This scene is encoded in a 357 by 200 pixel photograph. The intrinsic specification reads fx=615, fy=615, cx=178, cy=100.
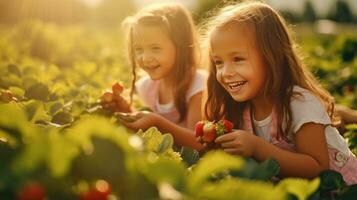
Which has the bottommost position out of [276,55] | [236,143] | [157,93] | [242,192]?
[157,93]

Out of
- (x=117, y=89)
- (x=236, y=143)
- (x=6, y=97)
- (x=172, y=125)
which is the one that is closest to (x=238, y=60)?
(x=236, y=143)

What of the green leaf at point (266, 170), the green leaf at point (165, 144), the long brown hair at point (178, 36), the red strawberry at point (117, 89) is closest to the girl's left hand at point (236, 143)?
the green leaf at point (165, 144)

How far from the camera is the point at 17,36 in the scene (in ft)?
35.1

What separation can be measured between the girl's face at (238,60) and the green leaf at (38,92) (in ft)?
3.57

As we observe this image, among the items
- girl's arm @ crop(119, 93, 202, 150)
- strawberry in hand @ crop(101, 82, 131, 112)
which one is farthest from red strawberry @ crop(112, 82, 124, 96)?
girl's arm @ crop(119, 93, 202, 150)

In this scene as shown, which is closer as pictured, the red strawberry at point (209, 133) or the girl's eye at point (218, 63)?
the red strawberry at point (209, 133)

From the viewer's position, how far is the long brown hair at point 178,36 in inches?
185

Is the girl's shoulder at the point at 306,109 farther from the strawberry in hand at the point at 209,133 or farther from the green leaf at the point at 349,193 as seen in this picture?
the green leaf at the point at 349,193

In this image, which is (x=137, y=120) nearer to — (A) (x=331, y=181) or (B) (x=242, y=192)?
(A) (x=331, y=181)

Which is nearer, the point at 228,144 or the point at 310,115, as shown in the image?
the point at 228,144

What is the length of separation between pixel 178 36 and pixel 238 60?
1616 mm

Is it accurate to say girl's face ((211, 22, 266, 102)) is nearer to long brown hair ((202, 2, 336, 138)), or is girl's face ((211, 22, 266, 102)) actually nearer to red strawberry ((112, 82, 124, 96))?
long brown hair ((202, 2, 336, 138))

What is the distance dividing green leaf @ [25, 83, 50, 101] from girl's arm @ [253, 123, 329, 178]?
1.45 metres

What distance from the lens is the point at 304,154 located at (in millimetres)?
3037
